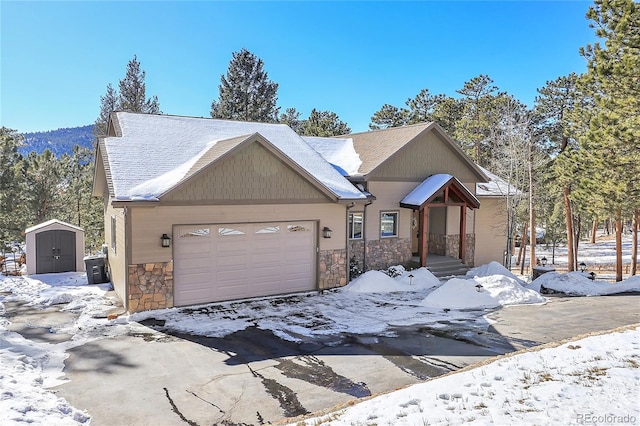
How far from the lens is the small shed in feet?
49.6

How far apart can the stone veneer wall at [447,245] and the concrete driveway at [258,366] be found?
24.7 ft

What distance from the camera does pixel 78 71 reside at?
20.7 meters

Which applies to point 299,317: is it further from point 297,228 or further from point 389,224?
point 389,224

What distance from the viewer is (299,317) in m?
10.5

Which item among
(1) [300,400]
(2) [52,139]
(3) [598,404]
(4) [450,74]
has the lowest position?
(1) [300,400]

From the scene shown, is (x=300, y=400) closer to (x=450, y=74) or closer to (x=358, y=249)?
(x=358, y=249)

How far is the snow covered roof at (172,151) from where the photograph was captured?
10961 mm

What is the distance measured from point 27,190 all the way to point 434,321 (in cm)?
2569

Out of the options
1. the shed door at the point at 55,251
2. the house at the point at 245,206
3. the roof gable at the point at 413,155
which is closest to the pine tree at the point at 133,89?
the house at the point at 245,206

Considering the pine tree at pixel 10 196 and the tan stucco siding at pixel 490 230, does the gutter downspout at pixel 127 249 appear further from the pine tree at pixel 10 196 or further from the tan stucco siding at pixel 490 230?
the pine tree at pixel 10 196

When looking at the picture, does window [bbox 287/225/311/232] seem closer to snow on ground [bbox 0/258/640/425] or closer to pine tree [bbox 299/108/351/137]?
snow on ground [bbox 0/258/640/425]

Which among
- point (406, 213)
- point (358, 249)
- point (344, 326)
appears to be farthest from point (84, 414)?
point (406, 213)

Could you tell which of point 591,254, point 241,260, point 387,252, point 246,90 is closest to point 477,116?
point 591,254

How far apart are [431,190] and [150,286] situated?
10452 millimetres
